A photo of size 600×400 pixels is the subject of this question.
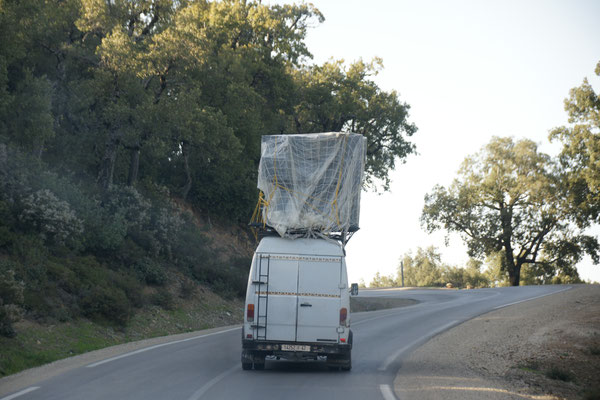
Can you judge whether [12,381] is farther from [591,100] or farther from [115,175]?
[591,100]

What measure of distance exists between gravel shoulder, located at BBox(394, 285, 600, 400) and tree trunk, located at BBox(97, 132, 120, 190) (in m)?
16.7

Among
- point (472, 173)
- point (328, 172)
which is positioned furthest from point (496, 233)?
point (328, 172)

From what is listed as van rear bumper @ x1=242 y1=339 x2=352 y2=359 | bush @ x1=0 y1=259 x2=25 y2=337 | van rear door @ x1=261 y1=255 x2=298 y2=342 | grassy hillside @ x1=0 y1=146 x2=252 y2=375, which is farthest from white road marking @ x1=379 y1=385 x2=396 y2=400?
bush @ x1=0 y1=259 x2=25 y2=337

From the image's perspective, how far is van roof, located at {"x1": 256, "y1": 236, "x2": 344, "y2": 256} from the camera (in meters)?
11.9

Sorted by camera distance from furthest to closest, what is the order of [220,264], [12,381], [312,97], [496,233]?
[496,233]
[312,97]
[220,264]
[12,381]

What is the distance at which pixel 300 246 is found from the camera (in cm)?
1202

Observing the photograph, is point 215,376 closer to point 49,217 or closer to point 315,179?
point 315,179

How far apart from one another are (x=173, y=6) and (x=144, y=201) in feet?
30.9

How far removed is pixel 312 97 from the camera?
143 feet

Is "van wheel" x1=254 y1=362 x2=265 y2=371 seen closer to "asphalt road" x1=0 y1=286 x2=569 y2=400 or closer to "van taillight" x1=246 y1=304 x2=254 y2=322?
"asphalt road" x1=0 y1=286 x2=569 y2=400

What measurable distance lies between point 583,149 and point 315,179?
39798 millimetres

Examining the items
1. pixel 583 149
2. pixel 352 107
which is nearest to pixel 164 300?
pixel 352 107

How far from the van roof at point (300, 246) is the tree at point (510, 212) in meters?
50.5

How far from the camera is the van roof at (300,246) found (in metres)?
11.9
